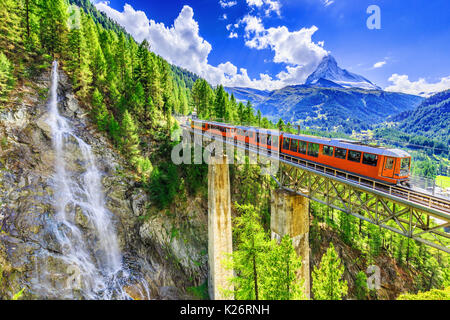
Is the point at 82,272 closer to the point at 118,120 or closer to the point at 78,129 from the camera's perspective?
the point at 78,129

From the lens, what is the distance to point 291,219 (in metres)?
18.4

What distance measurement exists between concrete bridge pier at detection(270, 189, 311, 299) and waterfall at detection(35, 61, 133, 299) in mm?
17708

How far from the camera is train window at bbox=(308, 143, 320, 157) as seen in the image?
→ 16167 mm

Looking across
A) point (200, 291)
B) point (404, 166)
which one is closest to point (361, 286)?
point (200, 291)

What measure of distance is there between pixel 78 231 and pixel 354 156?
2714 centimetres

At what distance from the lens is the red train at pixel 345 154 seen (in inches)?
474

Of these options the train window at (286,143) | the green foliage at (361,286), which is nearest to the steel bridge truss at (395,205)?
the train window at (286,143)

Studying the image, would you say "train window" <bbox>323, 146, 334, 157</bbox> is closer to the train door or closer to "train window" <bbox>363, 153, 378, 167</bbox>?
"train window" <bbox>363, 153, 378, 167</bbox>

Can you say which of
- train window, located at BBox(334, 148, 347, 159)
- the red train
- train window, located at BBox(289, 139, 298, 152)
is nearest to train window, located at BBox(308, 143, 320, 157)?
the red train

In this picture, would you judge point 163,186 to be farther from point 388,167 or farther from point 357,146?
point 388,167
